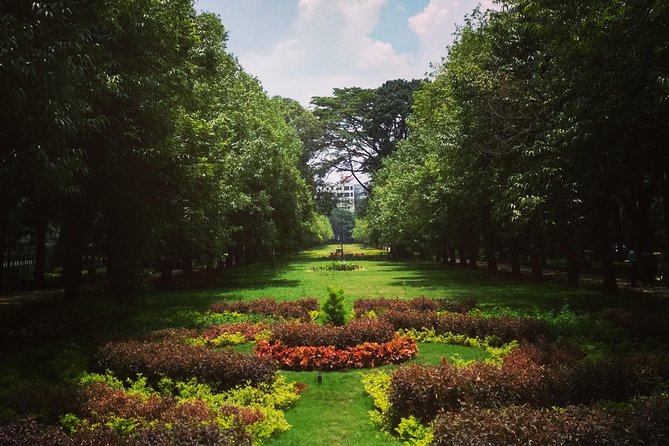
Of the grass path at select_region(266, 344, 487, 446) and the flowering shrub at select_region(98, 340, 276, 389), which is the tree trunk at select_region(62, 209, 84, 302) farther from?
the grass path at select_region(266, 344, 487, 446)

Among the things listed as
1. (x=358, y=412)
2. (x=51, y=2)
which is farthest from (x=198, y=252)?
(x=358, y=412)

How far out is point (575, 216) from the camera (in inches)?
590

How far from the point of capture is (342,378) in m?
8.38

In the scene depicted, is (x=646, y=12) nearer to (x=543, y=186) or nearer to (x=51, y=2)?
(x=543, y=186)

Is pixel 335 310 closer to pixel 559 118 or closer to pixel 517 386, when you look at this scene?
pixel 517 386

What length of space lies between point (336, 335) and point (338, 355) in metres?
0.92

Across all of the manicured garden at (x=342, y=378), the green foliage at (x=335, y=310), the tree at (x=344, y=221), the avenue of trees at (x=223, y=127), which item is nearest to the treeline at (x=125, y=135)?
the avenue of trees at (x=223, y=127)

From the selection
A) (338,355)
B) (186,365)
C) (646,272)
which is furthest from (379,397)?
(646,272)

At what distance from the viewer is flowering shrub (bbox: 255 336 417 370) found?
8.96 metres

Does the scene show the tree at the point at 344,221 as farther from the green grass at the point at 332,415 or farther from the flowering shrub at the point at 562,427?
the flowering shrub at the point at 562,427

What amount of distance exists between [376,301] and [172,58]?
8.96 metres

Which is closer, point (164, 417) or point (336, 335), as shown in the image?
point (164, 417)

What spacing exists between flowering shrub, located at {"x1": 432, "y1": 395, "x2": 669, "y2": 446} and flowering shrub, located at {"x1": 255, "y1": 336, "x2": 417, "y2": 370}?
401 cm

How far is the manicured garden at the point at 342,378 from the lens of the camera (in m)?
4.95
